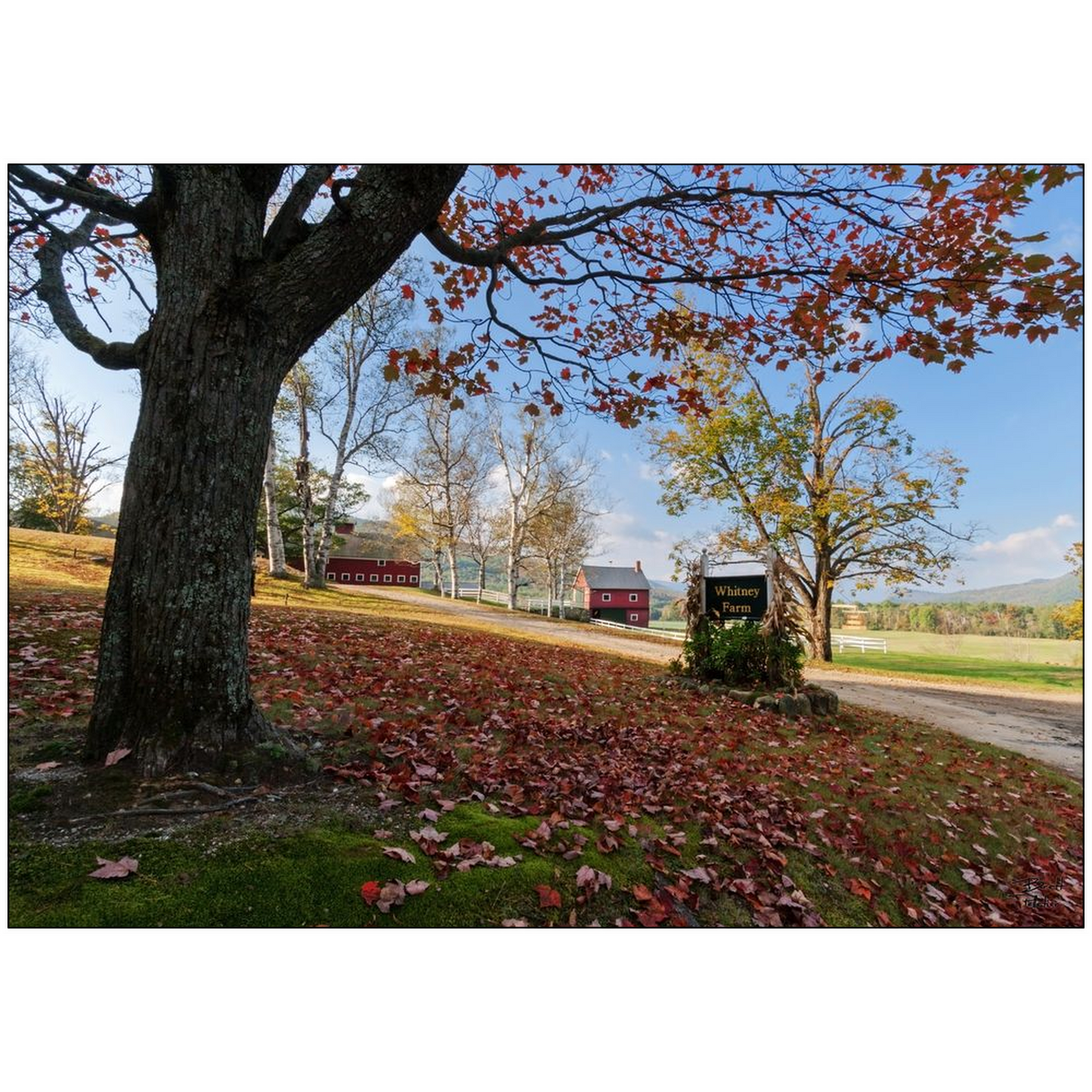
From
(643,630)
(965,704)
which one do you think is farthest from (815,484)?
(643,630)

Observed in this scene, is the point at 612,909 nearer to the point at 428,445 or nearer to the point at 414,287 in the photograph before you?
the point at 414,287

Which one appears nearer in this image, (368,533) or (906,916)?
(906,916)

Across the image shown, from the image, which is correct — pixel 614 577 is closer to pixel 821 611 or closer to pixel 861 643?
pixel 821 611

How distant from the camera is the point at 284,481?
35.0 ft

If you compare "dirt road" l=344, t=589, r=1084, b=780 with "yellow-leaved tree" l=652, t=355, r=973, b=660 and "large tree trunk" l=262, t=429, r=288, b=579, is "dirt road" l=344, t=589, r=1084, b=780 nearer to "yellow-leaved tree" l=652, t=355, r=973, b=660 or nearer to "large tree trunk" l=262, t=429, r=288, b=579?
"yellow-leaved tree" l=652, t=355, r=973, b=660

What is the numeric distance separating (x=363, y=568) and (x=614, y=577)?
11.4 meters

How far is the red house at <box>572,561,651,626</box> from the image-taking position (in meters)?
21.2

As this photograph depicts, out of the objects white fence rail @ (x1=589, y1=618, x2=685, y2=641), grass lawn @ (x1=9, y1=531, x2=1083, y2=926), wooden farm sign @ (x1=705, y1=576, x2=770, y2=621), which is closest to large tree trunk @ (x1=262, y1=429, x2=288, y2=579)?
grass lawn @ (x1=9, y1=531, x2=1083, y2=926)

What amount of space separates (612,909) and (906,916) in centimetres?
150

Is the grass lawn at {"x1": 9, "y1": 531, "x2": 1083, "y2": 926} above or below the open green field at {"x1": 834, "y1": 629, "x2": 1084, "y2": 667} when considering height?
below

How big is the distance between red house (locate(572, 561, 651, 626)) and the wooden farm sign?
42.5 ft

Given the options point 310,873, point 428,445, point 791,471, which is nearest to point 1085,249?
point 310,873

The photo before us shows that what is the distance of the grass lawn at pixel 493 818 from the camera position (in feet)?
5.66

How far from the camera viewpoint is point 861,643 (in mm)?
8102
